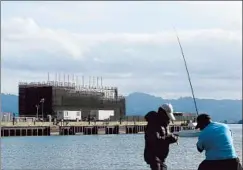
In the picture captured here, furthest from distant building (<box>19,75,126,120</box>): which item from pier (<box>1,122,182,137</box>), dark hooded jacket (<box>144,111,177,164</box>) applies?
dark hooded jacket (<box>144,111,177,164</box>)

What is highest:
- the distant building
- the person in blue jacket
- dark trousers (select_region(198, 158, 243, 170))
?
the distant building

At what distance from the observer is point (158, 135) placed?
10.6 meters

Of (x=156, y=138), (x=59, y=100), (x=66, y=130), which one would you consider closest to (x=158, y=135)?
(x=156, y=138)

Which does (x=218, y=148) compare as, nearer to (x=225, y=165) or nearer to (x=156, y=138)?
(x=225, y=165)

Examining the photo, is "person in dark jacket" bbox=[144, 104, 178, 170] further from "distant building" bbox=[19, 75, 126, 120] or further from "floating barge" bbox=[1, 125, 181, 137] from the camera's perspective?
"distant building" bbox=[19, 75, 126, 120]

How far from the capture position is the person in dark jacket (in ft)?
34.9

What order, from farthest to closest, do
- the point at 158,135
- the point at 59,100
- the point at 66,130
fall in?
1. the point at 59,100
2. the point at 66,130
3. the point at 158,135

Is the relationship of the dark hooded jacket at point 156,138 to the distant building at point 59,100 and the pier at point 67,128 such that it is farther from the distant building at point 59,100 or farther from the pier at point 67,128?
the distant building at point 59,100

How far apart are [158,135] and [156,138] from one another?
60mm

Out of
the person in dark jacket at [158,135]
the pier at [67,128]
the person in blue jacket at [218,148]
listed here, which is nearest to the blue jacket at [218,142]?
the person in blue jacket at [218,148]

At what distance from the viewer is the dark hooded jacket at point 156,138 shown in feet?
34.9

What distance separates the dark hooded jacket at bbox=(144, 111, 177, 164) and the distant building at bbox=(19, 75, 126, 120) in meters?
127

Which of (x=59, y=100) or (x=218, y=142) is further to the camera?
(x=59, y=100)

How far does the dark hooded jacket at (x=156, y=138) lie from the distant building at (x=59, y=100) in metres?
127
